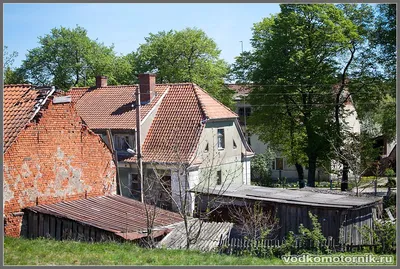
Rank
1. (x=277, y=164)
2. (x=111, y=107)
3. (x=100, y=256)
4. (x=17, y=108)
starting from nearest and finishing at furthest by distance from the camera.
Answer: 1. (x=100, y=256)
2. (x=17, y=108)
3. (x=111, y=107)
4. (x=277, y=164)

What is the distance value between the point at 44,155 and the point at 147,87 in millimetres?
14131

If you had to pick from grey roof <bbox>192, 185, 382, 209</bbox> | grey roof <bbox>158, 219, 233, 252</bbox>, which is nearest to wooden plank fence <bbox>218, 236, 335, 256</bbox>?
grey roof <bbox>158, 219, 233, 252</bbox>

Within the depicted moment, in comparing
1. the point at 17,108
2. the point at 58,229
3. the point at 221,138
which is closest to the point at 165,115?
the point at 221,138

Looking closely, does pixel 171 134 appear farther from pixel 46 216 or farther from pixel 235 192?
pixel 46 216

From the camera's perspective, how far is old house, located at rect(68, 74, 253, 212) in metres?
30.5

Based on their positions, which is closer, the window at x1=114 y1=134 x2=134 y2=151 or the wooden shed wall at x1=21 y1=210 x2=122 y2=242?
the wooden shed wall at x1=21 y1=210 x2=122 y2=242

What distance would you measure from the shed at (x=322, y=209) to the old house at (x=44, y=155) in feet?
13.8

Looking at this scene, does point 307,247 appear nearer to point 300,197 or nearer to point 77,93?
point 300,197

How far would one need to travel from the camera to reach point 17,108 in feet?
68.1

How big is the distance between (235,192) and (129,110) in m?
9.85

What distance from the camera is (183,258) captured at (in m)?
14.1

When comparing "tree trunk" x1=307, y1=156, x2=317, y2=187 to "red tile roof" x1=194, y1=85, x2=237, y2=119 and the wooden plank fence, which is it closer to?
"red tile roof" x1=194, y1=85, x2=237, y2=119

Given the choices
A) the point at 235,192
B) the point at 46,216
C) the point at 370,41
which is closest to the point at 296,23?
the point at 370,41

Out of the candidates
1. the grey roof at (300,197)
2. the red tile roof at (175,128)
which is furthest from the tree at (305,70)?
the grey roof at (300,197)
